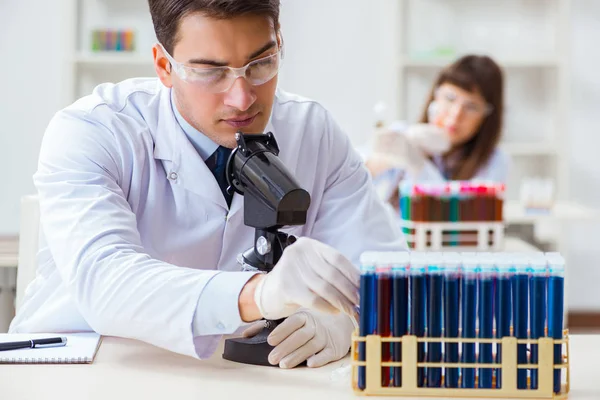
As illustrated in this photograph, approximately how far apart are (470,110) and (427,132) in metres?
0.50

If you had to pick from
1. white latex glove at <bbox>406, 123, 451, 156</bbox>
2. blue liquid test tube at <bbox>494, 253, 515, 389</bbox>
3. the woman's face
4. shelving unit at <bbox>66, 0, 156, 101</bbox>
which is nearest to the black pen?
blue liquid test tube at <bbox>494, 253, 515, 389</bbox>

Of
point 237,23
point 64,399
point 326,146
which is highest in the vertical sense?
point 237,23

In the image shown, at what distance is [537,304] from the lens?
130 centimetres

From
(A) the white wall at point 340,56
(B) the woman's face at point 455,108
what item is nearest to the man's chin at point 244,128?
(B) the woman's face at point 455,108

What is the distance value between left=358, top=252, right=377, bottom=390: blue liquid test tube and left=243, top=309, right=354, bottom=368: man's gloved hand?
0.62 feet

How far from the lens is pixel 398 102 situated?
5152 mm

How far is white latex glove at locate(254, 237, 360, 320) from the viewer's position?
53.6 inches

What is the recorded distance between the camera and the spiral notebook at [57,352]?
57.6 inches

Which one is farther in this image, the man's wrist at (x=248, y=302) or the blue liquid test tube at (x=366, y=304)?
the man's wrist at (x=248, y=302)

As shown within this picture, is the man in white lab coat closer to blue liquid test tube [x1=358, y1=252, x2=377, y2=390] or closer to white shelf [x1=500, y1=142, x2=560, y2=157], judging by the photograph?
blue liquid test tube [x1=358, y1=252, x2=377, y2=390]

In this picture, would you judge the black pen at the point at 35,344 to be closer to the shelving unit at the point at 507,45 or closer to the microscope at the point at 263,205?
the microscope at the point at 263,205

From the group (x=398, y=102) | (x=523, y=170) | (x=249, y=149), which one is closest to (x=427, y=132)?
(x=398, y=102)

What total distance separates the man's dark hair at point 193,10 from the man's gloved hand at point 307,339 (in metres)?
0.58

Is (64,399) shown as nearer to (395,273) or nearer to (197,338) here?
(197,338)
